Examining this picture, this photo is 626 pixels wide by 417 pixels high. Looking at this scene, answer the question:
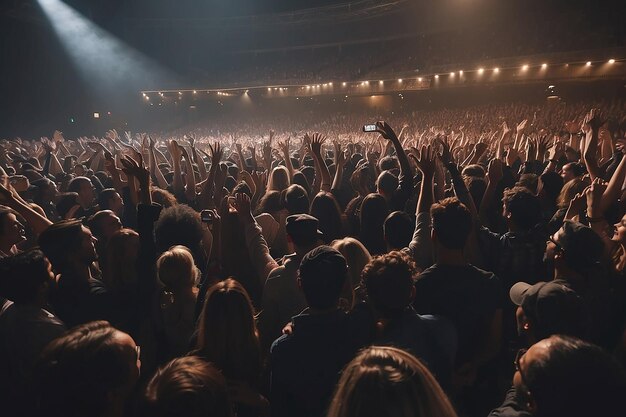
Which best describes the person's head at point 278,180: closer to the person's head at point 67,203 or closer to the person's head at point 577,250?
the person's head at point 67,203

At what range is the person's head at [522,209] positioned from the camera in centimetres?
321

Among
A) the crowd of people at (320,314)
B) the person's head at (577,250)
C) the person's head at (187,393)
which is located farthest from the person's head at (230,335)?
the person's head at (577,250)

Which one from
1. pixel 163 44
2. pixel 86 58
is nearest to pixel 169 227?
pixel 86 58

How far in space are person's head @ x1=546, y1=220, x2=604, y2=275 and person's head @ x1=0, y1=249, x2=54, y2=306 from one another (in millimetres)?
3016

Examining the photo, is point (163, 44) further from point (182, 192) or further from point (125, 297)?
point (125, 297)

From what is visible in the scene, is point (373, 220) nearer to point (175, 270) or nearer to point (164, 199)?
point (175, 270)

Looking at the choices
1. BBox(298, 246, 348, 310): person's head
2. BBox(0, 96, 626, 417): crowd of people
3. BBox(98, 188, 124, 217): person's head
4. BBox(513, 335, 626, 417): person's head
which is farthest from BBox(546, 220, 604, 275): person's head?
BBox(98, 188, 124, 217): person's head

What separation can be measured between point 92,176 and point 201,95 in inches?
1407

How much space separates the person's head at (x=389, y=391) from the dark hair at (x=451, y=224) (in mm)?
1335

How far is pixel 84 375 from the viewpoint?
4.89 ft

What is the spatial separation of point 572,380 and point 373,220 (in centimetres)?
277

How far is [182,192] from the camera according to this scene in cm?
620

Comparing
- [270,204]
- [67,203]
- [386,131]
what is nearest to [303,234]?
[270,204]

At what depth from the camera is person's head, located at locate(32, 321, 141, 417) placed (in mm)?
1451
